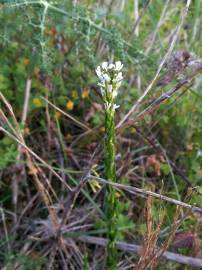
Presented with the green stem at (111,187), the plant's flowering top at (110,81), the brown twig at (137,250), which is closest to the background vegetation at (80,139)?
the brown twig at (137,250)

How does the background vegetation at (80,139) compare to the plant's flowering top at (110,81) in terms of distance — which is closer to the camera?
the plant's flowering top at (110,81)

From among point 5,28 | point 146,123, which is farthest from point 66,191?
point 5,28

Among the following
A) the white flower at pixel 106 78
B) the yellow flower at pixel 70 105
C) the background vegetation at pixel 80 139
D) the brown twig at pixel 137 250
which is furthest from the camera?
the yellow flower at pixel 70 105

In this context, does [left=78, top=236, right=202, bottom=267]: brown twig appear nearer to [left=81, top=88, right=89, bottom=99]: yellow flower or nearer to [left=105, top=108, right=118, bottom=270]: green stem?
[left=105, top=108, right=118, bottom=270]: green stem

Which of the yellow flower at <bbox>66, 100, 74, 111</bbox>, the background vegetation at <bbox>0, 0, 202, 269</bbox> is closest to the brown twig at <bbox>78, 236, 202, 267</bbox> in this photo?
the background vegetation at <bbox>0, 0, 202, 269</bbox>

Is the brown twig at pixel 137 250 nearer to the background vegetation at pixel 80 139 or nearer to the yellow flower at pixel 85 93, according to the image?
the background vegetation at pixel 80 139

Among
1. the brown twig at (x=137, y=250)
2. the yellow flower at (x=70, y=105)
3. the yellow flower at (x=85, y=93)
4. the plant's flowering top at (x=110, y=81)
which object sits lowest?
the brown twig at (x=137, y=250)

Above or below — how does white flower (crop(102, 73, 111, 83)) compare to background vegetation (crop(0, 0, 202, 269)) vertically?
above

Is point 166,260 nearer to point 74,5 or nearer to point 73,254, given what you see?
point 73,254
